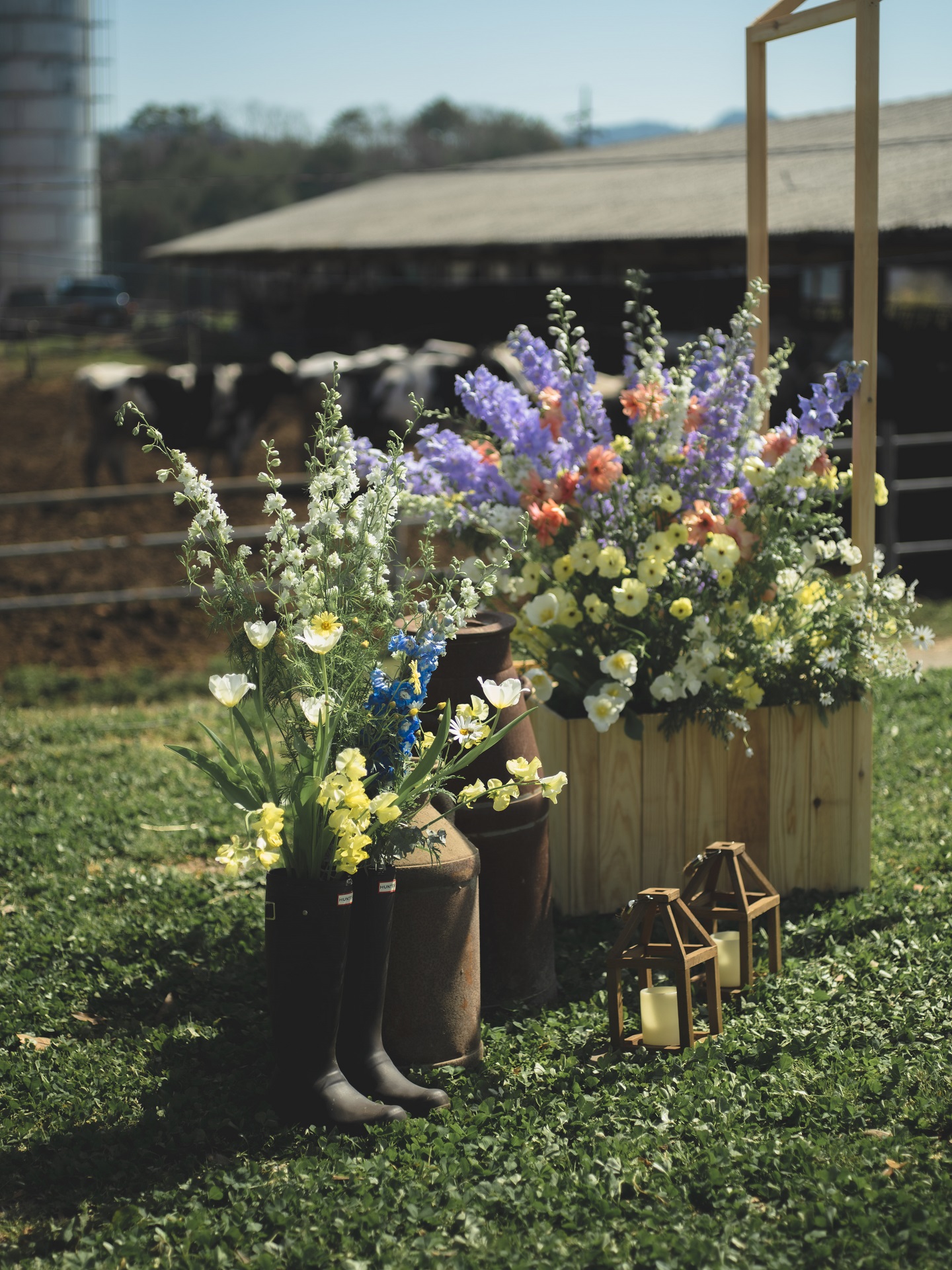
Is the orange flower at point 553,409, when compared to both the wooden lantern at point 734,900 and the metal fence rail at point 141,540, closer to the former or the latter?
the wooden lantern at point 734,900

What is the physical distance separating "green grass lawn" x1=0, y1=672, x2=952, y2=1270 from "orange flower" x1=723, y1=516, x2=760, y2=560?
44.4 inches

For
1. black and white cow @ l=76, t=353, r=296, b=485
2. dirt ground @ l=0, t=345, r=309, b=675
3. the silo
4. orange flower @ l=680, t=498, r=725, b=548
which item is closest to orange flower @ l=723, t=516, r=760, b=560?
orange flower @ l=680, t=498, r=725, b=548

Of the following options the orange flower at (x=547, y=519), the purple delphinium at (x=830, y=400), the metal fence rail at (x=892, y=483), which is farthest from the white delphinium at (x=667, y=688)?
the metal fence rail at (x=892, y=483)

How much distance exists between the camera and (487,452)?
456 cm

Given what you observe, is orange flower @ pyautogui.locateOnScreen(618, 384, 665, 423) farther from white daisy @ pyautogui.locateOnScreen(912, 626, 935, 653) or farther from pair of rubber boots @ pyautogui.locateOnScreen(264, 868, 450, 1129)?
pair of rubber boots @ pyautogui.locateOnScreen(264, 868, 450, 1129)

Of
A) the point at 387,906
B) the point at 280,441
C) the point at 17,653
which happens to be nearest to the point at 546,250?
the point at 280,441

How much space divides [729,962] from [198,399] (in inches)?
457

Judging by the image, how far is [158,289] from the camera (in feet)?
195

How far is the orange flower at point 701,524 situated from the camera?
12.7 feet

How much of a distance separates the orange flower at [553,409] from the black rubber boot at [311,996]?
6.39ft

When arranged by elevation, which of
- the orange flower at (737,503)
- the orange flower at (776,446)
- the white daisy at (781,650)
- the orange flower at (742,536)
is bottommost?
the white daisy at (781,650)

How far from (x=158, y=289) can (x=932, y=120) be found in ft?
168

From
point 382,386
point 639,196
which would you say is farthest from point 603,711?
point 639,196

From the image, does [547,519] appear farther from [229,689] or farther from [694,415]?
[229,689]
